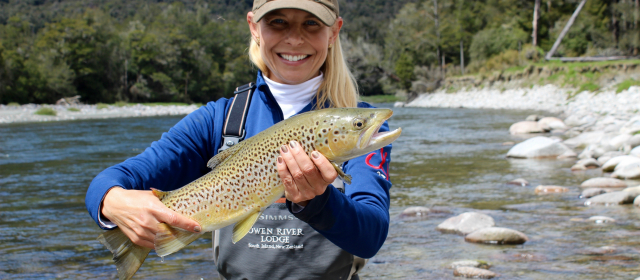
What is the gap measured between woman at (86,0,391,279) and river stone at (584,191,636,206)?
6.36 meters

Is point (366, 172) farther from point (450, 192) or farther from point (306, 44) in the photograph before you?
point (450, 192)

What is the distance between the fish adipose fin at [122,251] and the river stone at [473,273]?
3769 millimetres

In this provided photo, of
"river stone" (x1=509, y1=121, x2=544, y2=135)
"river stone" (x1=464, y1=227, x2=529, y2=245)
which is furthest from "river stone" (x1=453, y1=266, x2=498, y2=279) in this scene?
"river stone" (x1=509, y1=121, x2=544, y2=135)

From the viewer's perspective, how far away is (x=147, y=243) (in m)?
2.00

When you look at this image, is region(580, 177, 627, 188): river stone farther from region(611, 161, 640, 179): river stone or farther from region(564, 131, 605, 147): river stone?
region(564, 131, 605, 147): river stone

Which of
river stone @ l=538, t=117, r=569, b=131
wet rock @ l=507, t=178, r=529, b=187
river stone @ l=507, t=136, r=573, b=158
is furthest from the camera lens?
river stone @ l=538, t=117, r=569, b=131

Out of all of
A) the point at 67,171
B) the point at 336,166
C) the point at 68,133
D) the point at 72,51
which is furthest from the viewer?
the point at 72,51

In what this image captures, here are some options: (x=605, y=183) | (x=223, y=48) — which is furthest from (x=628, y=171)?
(x=223, y=48)

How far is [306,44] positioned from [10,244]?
Answer: 21.7 ft

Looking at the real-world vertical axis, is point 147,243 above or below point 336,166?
below

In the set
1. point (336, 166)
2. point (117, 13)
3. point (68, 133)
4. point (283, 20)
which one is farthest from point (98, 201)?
point (117, 13)

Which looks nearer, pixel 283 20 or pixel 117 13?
pixel 283 20

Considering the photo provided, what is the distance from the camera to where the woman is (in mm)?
1938

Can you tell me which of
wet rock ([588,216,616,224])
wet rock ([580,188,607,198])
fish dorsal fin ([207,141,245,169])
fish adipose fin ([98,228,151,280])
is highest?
fish dorsal fin ([207,141,245,169])
